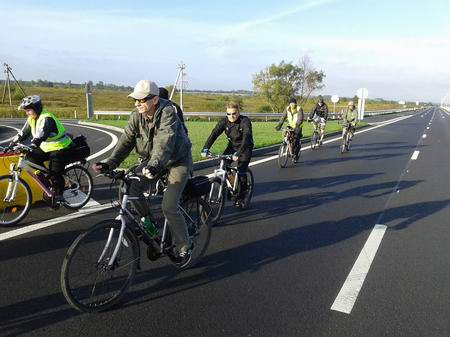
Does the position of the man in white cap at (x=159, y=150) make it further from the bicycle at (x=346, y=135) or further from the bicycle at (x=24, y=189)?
the bicycle at (x=346, y=135)

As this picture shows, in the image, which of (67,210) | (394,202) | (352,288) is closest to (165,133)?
(352,288)

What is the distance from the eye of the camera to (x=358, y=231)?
566cm

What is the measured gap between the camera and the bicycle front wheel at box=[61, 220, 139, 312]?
125 inches

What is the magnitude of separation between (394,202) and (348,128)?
27.1ft

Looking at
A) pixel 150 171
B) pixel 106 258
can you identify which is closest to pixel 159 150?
pixel 150 171

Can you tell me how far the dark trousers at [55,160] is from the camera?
19.3ft

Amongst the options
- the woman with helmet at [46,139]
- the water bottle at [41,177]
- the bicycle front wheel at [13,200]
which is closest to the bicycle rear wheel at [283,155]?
the woman with helmet at [46,139]

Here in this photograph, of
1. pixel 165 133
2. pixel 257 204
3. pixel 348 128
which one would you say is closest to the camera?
pixel 165 133

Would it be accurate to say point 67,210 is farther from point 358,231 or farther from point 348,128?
point 348,128

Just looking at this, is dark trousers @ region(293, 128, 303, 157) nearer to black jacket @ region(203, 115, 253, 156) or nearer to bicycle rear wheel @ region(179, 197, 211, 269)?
black jacket @ region(203, 115, 253, 156)

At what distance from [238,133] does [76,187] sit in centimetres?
294

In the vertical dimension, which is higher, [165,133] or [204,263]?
Result: [165,133]

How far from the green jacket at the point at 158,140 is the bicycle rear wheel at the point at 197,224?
631mm

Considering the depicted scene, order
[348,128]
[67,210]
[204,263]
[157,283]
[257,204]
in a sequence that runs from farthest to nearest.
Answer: [348,128]
[257,204]
[67,210]
[204,263]
[157,283]
